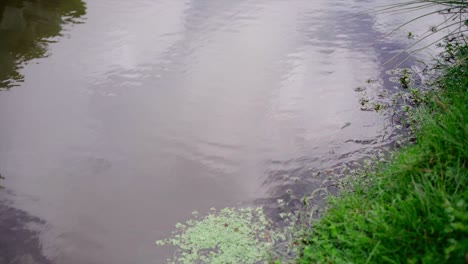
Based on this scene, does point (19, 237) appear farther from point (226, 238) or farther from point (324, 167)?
point (324, 167)

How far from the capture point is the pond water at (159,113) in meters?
3.18

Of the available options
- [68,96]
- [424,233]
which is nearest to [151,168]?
[68,96]

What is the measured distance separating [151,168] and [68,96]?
159 centimetres

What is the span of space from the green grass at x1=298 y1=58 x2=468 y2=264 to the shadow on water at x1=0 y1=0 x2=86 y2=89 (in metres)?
4.02

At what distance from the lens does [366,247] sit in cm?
202

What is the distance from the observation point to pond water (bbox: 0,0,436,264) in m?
3.18

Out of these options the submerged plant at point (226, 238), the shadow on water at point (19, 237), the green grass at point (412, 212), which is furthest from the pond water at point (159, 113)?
the green grass at point (412, 212)

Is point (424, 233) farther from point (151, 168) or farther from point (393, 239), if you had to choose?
point (151, 168)

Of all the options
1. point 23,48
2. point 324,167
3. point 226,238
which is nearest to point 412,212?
point 226,238

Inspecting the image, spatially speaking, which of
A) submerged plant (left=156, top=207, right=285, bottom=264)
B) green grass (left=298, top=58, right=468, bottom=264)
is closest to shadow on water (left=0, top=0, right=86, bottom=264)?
submerged plant (left=156, top=207, right=285, bottom=264)

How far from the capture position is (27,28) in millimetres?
5906

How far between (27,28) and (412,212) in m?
5.64

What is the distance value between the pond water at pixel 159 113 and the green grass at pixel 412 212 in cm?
83

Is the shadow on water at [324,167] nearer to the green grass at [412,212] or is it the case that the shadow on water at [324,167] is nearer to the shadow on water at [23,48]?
the green grass at [412,212]
